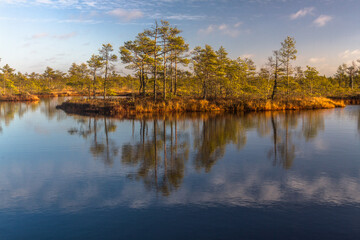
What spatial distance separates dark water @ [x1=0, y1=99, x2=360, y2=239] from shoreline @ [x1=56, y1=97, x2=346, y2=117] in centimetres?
2095

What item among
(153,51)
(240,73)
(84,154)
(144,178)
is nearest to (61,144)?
(84,154)

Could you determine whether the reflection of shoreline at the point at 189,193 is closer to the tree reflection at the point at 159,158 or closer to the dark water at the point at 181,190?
the dark water at the point at 181,190

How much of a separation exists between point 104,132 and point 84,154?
25.6ft

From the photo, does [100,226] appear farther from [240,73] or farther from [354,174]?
[240,73]

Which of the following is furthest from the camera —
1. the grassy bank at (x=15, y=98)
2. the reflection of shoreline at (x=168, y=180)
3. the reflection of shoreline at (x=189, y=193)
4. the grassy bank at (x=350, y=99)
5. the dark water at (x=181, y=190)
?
the grassy bank at (x=15, y=98)

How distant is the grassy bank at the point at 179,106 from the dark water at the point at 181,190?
21141 mm

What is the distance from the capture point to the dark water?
6457 millimetres

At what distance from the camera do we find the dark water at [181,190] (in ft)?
21.2

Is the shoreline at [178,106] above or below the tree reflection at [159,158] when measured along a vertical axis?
above

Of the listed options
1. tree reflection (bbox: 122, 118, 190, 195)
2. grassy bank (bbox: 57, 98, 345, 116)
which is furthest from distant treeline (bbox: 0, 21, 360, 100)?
tree reflection (bbox: 122, 118, 190, 195)

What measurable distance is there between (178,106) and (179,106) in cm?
18

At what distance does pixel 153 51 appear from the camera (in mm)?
42250

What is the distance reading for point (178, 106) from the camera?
129 ft

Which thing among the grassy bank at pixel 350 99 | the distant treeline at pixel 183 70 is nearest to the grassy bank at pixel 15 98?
the distant treeline at pixel 183 70
